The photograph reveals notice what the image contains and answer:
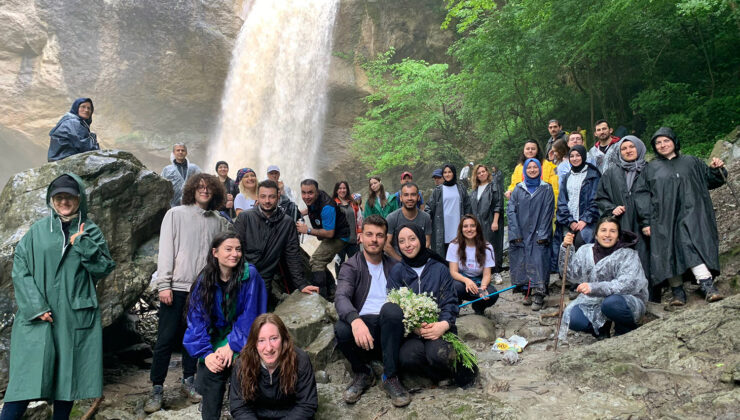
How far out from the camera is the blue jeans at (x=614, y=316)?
4137mm

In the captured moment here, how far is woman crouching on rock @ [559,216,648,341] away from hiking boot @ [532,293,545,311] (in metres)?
1.17

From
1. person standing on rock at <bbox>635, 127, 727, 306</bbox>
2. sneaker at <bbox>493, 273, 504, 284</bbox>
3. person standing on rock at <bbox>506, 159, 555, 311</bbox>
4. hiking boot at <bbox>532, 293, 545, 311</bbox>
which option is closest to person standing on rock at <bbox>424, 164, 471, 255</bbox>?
sneaker at <bbox>493, 273, 504, 284</bbox>

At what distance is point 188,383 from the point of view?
181 inches

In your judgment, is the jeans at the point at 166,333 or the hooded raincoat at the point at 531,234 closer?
the jeans at the point at 166,333

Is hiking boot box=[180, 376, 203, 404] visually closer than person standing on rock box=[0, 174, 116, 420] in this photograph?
No

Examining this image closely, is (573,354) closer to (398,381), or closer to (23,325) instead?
(398,381)

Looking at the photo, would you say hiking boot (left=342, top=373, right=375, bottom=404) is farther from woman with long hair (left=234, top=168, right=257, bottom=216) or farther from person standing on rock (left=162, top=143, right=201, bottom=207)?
person standing on rock (left=162, top=143, right=201, bottom=207)

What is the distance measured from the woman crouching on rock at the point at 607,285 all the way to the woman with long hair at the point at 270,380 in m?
2.69

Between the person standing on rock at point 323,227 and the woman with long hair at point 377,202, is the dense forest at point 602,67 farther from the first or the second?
the person standing on rock at point 323,227

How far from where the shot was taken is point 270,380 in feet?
9.94

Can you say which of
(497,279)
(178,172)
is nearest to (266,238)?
(178,172)

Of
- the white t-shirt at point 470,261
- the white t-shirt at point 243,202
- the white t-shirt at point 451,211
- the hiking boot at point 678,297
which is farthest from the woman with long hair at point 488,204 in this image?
the white t-shirt at point 243,202

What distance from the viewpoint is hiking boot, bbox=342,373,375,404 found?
370 cm

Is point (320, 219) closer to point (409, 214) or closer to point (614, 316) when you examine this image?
point (409, 214)
